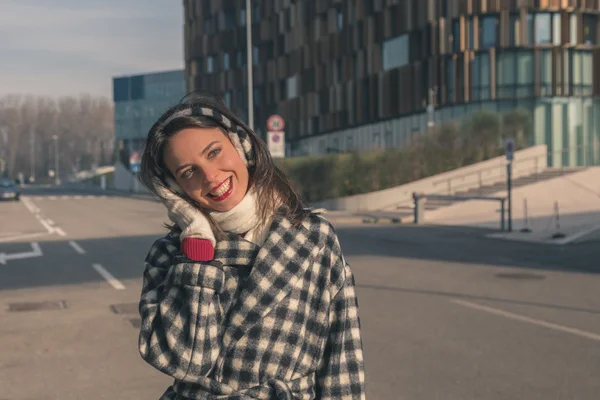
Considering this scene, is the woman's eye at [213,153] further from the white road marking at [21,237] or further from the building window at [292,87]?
the building window at [292,87]

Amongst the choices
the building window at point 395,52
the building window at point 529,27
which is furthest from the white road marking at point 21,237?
the building window at point 395,52

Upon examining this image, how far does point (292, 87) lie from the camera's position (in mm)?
68188

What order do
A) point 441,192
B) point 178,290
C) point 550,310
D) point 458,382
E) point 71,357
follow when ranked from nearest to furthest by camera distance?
1. point 178,290
2. point 458,382
3. point 71,357
4. point 550,310
5. point 441,192

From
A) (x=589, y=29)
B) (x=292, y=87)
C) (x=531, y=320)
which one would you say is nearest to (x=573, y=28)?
(x=589, y=29)

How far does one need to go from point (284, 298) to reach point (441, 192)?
115 feet

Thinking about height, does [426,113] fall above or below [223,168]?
above

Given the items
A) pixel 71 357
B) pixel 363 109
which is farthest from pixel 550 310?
pixel 363 109

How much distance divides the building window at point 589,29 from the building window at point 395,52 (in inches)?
395

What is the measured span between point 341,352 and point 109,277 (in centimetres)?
1243

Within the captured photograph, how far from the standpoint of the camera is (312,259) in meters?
2.32

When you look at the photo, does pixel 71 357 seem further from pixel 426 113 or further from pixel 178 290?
pixel 426 113

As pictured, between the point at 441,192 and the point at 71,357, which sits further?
the point at 441,192

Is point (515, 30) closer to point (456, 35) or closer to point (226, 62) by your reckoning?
point (456, 35)

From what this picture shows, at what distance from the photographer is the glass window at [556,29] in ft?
152
